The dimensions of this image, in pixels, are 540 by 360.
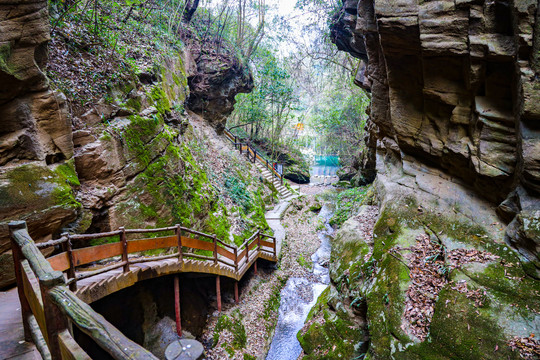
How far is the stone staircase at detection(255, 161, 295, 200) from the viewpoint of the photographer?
20825 millimetres

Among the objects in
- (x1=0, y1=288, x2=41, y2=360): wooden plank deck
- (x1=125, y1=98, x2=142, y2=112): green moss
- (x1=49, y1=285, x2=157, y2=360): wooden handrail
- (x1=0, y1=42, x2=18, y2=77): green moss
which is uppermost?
(x1=0, y1=42, x2=18, y2=77): green moss

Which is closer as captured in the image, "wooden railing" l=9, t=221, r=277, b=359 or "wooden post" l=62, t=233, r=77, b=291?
"wooden railing" l=9, t=221, r=277, b=359

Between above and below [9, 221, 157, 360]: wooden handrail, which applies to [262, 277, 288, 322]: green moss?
below

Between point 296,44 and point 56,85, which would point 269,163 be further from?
point 56,85

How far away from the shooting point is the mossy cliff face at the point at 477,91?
5.30 m

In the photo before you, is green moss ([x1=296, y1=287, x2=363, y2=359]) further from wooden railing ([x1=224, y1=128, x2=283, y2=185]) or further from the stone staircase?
wooden railing ([x1=224, y1=128, x2=283, y2=185])

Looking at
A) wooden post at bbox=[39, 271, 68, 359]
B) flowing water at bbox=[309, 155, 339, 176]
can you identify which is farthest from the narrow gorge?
flowing water at bbox=[309, 155, 339, 176]

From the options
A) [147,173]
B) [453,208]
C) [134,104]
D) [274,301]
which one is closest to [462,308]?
[453,208]

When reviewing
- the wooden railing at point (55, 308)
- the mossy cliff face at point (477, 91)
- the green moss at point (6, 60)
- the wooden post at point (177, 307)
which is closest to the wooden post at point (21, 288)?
the wooden railing at point (55, 308)

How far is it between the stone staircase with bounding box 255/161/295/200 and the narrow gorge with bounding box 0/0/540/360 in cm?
927

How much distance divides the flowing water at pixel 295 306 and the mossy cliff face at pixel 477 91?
6626mm

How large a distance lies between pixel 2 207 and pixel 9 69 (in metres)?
2.52

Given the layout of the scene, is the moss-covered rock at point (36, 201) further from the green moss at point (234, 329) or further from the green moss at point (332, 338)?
the green moss at point (332, 338)

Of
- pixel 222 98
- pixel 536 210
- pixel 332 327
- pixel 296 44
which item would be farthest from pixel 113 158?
pixel 296 44
